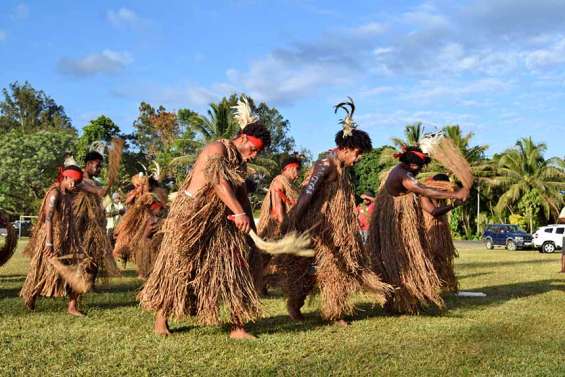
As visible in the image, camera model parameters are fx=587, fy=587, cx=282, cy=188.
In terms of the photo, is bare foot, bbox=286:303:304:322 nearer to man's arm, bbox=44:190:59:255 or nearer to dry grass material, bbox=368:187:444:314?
dry grass material, bbox=368:187:444:314

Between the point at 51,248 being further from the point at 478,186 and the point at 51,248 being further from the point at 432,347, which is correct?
the point at 478,186

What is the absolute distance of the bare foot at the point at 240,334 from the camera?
4.66 m

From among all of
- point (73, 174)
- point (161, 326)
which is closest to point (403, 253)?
point (161, 326)

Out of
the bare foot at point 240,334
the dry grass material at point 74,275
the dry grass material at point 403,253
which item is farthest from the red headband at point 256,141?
the dry grass material at point 74,275

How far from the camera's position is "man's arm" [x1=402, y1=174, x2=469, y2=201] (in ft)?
17.7

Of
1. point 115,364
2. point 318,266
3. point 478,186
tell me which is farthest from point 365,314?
point 478,186

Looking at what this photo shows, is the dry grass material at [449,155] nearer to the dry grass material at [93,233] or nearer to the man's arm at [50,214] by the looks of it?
the dry grass material at [93,233]

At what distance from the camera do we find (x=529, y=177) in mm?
37062

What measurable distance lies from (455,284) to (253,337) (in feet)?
12.6

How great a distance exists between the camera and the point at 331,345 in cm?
451

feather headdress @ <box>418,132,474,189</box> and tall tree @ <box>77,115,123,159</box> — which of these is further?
tall tree @ <box>77,115,123,159</box>

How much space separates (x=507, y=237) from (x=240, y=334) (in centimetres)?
2227

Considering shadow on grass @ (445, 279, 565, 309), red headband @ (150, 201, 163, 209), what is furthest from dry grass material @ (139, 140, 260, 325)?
red headband @ (150, 201, 163, 209)

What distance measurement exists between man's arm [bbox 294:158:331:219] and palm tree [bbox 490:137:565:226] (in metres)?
34.2
